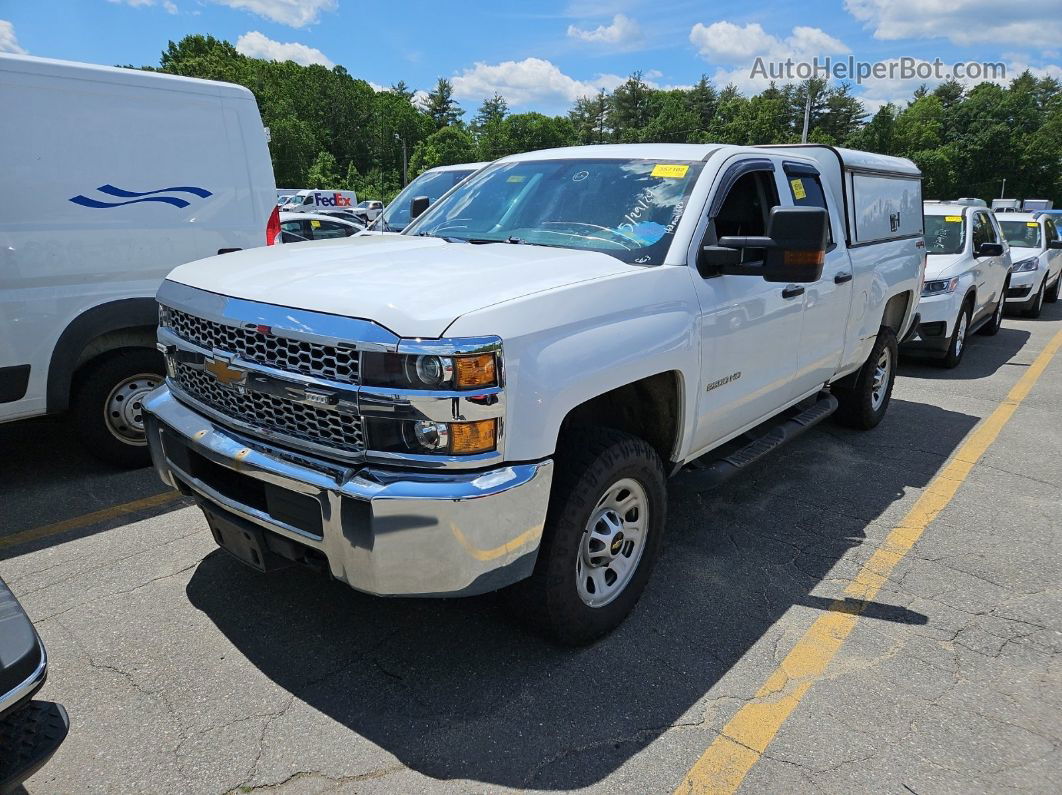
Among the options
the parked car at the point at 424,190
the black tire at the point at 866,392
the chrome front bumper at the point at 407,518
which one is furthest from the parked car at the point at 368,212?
the chrome front bumper at the point at 407,518

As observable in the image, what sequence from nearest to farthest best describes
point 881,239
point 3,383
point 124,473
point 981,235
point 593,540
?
point 593,540 < point 3,383 < point 124,473 < point 881,239 < point 981,235

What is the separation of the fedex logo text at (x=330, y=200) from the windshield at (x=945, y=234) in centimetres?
3040

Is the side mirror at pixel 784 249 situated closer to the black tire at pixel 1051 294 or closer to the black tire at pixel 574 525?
the black tire at pixel 574 525

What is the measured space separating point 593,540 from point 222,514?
1.44 meters

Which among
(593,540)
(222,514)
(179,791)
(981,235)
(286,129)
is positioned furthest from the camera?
(286,129)

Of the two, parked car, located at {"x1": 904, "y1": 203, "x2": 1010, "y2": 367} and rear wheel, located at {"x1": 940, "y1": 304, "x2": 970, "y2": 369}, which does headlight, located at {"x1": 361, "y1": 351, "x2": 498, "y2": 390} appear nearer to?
parked car, located at {"x1": 904, "y1": 203, "x2": 1010, "y2": 367}

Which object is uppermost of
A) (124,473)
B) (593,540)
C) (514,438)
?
(514,438)

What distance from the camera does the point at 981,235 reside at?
376 inches

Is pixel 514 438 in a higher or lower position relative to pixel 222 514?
higher

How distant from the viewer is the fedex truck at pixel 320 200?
33.3 meters

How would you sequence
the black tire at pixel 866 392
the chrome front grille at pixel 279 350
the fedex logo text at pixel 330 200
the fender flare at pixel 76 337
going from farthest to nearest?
the fedex logo text at pixel 330 200 < the black tire at pixel 866 392 < the fender flare at pixel 76 337 < the chrome front grille at pixel 279 350

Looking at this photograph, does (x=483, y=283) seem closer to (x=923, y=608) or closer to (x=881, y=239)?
(x=923, y=608)

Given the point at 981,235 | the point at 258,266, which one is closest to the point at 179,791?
the point at 258,266

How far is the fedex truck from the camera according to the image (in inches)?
1311
